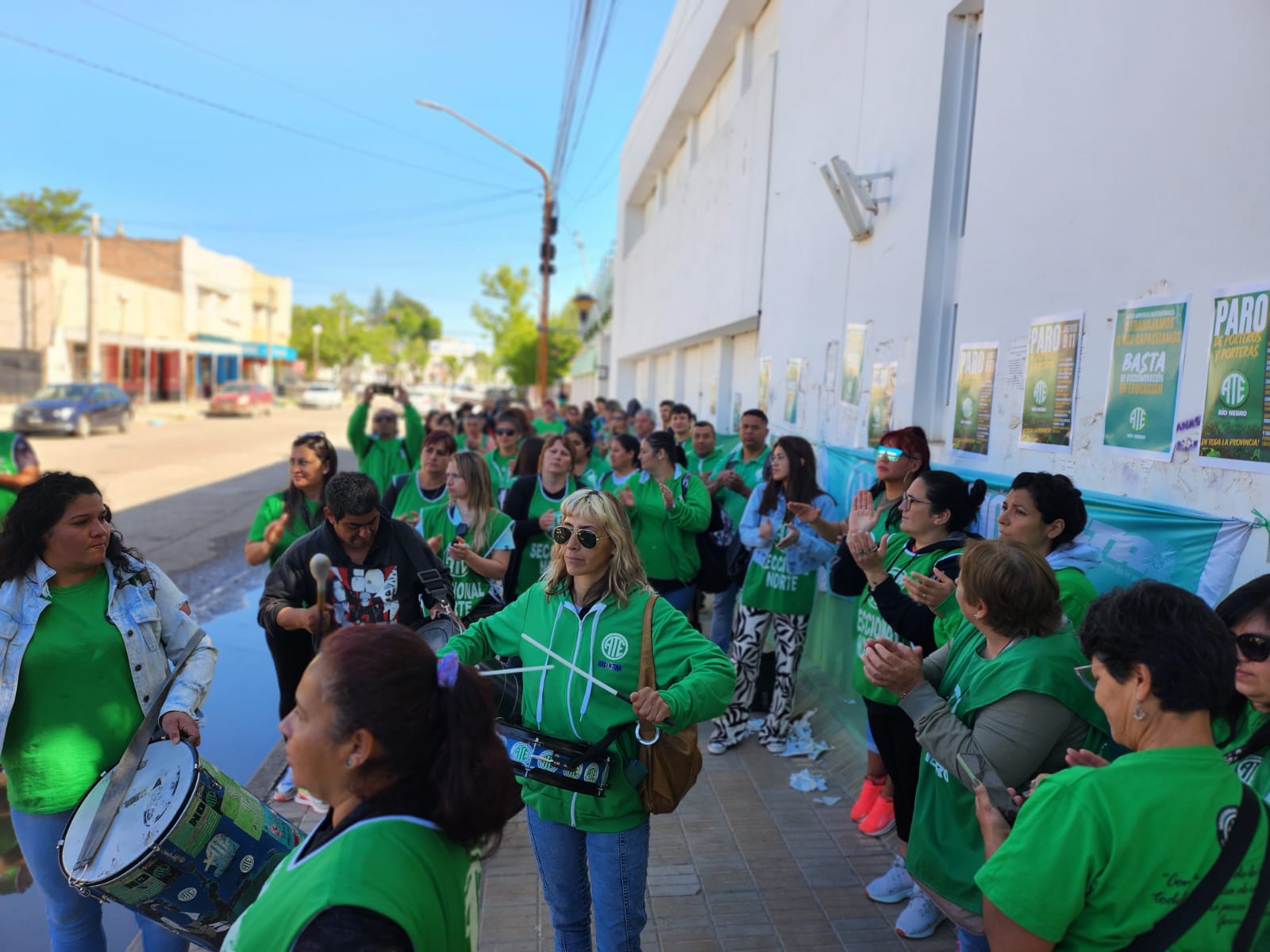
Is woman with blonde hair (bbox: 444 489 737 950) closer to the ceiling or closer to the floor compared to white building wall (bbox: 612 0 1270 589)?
closer to the floor

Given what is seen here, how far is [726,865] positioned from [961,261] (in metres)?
3.92

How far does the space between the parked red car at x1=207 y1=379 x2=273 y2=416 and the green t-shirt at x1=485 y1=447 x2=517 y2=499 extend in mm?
35838

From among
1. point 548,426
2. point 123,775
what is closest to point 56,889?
point 123,775

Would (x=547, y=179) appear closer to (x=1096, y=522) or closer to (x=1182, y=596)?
(x=1096, y=522)

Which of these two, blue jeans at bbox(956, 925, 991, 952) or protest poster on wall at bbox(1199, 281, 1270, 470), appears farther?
protest poster on wall at bbox(1199, 281, 1270, 470)

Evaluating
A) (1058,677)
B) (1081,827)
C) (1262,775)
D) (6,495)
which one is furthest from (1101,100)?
(6,495)

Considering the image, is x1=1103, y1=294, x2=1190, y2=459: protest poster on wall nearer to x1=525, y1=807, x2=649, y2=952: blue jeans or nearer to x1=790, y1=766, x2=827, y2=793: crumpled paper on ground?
x1=525, y1=807, x2=649, y2=952: blue jeans

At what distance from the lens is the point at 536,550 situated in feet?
19.0

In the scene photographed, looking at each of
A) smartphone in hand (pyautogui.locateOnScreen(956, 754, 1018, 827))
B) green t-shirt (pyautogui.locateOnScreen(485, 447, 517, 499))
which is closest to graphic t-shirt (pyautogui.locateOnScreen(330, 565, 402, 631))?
smartphone in hand (pyautogui.locateOnScreen(956, 754, 1018, 827))

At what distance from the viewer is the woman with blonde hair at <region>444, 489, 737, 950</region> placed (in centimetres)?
280

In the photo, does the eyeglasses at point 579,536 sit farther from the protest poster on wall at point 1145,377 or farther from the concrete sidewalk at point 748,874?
the protest poster on wall at point 1145,377

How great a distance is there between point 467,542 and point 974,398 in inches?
126

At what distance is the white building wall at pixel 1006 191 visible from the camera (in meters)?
3.24

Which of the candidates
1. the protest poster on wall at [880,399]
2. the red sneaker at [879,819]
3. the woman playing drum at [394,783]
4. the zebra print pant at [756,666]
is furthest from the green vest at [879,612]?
the woman playing drum at [394,783]
